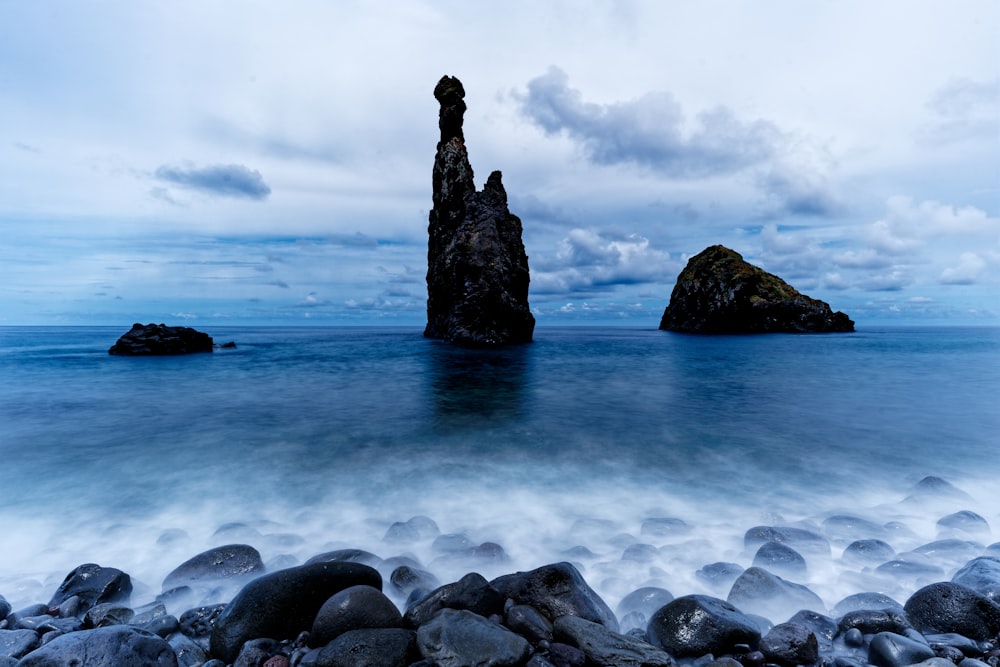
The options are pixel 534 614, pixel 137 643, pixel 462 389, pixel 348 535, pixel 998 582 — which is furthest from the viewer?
pixel 462 389

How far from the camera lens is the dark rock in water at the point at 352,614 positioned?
446 cm

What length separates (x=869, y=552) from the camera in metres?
6.31

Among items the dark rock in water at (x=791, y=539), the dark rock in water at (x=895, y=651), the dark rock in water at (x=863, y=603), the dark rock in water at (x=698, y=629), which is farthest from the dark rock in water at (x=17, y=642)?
the dark rock in water at (x=791, y=539)

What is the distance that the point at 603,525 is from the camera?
24.9ft

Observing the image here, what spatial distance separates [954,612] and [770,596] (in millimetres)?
1599

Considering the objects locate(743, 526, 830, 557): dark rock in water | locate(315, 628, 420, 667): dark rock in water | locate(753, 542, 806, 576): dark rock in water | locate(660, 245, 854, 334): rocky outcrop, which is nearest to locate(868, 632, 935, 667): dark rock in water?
locate(753, 542, 806, 576): dark rock in water

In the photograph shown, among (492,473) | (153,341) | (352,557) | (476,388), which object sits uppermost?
(153,341)

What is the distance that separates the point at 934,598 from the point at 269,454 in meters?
12.3

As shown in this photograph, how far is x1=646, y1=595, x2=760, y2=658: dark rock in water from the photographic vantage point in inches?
171

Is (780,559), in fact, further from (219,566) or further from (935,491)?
(219,566)

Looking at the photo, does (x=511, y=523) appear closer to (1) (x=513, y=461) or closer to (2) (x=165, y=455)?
(1) (x=513, y=461)

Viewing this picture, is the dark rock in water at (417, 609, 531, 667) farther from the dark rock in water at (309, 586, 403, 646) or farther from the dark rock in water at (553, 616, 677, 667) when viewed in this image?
the dark rock in water at (309, 586, 403, 646)

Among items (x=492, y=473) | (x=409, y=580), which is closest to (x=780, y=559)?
(x=409, y=580)

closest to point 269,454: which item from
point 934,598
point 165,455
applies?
point 165,455
